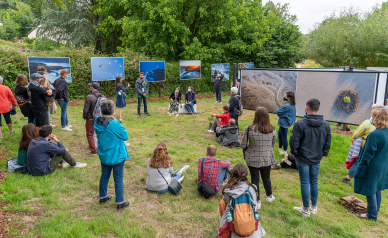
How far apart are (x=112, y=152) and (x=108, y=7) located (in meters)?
19.8

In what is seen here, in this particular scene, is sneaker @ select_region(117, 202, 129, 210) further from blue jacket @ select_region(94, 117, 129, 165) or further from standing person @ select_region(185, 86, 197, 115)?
standing person @ select_region(185, 86, 197, 115)

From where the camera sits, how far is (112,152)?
13.3 feet

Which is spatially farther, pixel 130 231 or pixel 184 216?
pixel 184 216

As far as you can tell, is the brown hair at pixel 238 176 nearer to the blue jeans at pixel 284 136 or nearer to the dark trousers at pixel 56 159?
the dark trousers at pixel 56 159

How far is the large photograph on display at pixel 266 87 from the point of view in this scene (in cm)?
800

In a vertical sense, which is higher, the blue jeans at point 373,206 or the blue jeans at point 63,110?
the blue jeans at point 63,110

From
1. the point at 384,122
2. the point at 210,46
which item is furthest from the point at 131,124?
the point at 210,46

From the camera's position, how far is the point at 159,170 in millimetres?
4879

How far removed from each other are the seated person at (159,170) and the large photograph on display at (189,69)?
1351 cm

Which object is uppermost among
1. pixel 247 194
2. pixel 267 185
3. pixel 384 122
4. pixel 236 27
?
pixel 236 27

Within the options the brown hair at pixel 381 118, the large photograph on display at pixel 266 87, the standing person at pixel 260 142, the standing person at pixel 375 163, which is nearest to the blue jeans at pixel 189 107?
the large photograph on display at pixel 266 87

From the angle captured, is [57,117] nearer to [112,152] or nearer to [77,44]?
[112,152]

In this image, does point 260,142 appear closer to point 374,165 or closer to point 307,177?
point 307,177

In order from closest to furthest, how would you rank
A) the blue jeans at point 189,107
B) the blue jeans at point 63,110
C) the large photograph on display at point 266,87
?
the large photograph on display at point 266,87
the blue jeans at point 63,110
the blue jeans at point 189,107
